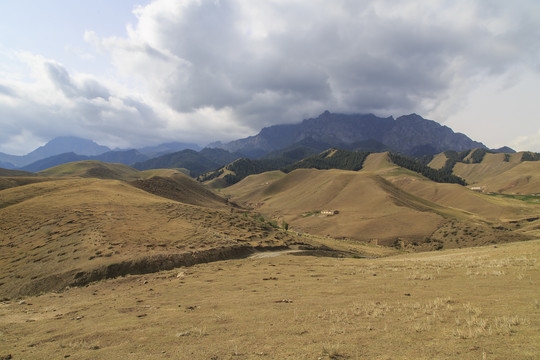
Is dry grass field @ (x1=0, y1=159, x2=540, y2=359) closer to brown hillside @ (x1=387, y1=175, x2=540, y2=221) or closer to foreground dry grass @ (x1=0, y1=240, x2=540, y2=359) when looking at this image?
foreground dry grass @ (x1=0, y1=240, x2=540, y2=359)

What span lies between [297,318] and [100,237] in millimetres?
29279

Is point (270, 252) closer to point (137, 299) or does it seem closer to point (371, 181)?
point (137, 299)

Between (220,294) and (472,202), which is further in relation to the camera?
(472,202)

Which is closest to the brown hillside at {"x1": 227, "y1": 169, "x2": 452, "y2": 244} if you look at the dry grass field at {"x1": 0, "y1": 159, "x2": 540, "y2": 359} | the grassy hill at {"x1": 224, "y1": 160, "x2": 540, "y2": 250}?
the grassy hill at {"x1": 224, "y1": 160, "x2": 540, "y2": 250}

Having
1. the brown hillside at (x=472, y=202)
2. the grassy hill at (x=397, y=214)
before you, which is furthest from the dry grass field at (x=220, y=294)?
the brown hillside at (x=472, y=202)

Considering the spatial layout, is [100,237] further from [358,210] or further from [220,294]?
[358,210]

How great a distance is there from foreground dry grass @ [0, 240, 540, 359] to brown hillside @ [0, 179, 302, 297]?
16.8 ft

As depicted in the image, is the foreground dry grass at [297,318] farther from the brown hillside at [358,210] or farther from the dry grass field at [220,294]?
the brown hillside at [358,210]

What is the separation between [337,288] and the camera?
18.0 m

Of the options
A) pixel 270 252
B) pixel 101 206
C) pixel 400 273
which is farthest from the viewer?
A: pixel 101 206

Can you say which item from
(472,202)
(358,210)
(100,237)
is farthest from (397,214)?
(100,237)

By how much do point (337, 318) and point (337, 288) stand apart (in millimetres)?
6367

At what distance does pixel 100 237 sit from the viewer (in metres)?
32.3

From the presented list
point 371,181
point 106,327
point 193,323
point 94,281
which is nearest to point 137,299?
point 106,327
